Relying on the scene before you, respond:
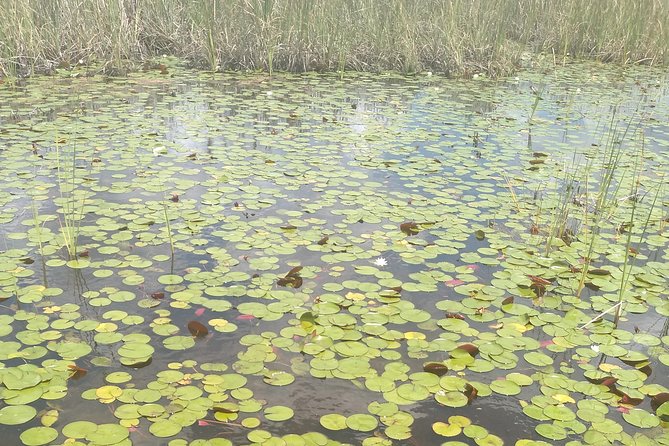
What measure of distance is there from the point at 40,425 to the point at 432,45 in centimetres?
650

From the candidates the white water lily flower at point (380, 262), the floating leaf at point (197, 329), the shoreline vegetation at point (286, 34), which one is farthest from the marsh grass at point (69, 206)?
the shoreline vegetation at point (286, 34)

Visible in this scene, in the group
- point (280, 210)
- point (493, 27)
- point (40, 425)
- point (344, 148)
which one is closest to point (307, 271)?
point (280, 210)

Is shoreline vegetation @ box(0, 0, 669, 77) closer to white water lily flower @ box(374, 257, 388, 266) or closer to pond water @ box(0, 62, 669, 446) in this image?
pond water @ box(0, 62, 669, 446)

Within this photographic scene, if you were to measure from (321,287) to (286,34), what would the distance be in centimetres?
489

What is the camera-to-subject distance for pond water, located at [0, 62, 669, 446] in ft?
6.04

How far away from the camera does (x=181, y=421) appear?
5.78 feet

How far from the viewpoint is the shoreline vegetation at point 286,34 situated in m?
6.29

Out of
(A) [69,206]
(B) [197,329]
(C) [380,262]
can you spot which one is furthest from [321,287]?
(A) [69,206]

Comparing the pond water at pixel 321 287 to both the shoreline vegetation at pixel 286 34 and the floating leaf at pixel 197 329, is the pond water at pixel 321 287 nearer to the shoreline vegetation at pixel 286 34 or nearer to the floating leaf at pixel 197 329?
the floating leaf at pixel 197 329

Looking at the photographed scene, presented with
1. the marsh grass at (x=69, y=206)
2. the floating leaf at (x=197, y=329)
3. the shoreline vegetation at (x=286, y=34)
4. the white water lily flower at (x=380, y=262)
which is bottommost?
the floating leaf at (x=197, y=329)

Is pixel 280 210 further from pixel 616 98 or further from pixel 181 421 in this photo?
pixel 616 98

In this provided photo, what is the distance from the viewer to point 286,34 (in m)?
6.80

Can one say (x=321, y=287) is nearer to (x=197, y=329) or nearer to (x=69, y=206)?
(x=197, y=329)

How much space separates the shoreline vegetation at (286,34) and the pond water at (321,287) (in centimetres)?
175
